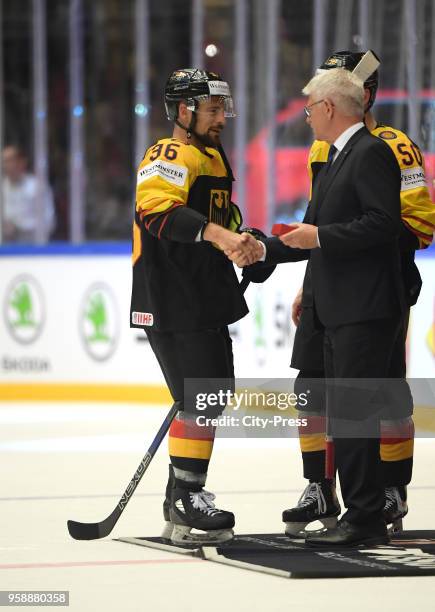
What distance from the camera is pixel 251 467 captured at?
6.95 meters

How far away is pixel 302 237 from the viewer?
14.7ft

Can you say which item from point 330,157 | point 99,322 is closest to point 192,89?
point 330,157

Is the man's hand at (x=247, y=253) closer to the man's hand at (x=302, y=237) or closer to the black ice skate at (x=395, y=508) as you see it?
the man's hand at (x=302, y=237)

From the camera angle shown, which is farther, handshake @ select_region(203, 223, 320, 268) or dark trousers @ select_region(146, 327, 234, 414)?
dark trousers @ select_region(146, 327, 234, 414)

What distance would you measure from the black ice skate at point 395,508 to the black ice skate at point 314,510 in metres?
0.16

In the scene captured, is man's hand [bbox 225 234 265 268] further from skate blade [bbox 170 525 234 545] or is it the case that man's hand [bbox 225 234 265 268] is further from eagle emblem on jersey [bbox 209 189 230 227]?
skate blade [bbox 170 525 234 545]

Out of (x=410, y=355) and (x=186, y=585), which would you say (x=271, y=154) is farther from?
(x=186, y=585)

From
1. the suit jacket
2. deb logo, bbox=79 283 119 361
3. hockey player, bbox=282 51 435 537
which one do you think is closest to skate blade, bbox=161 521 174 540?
hockey player, bbox=282 51 435 537

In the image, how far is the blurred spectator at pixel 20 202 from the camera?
35.5ft

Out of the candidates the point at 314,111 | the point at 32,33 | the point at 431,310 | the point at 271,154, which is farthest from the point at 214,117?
the point at 32,33

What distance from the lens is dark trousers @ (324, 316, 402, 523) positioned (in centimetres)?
451

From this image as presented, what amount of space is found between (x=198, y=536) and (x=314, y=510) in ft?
1.25

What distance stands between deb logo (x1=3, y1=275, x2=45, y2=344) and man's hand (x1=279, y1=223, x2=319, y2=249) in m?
5.61

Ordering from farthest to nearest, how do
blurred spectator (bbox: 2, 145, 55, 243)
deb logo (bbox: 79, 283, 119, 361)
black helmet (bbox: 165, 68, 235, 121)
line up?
blurred spectator (bbox: 2, 145, 55, 243) → deb logo (bbox: 79, 283, 119, 361) → black helmet (bbox: 165, 68, 235, 121)
